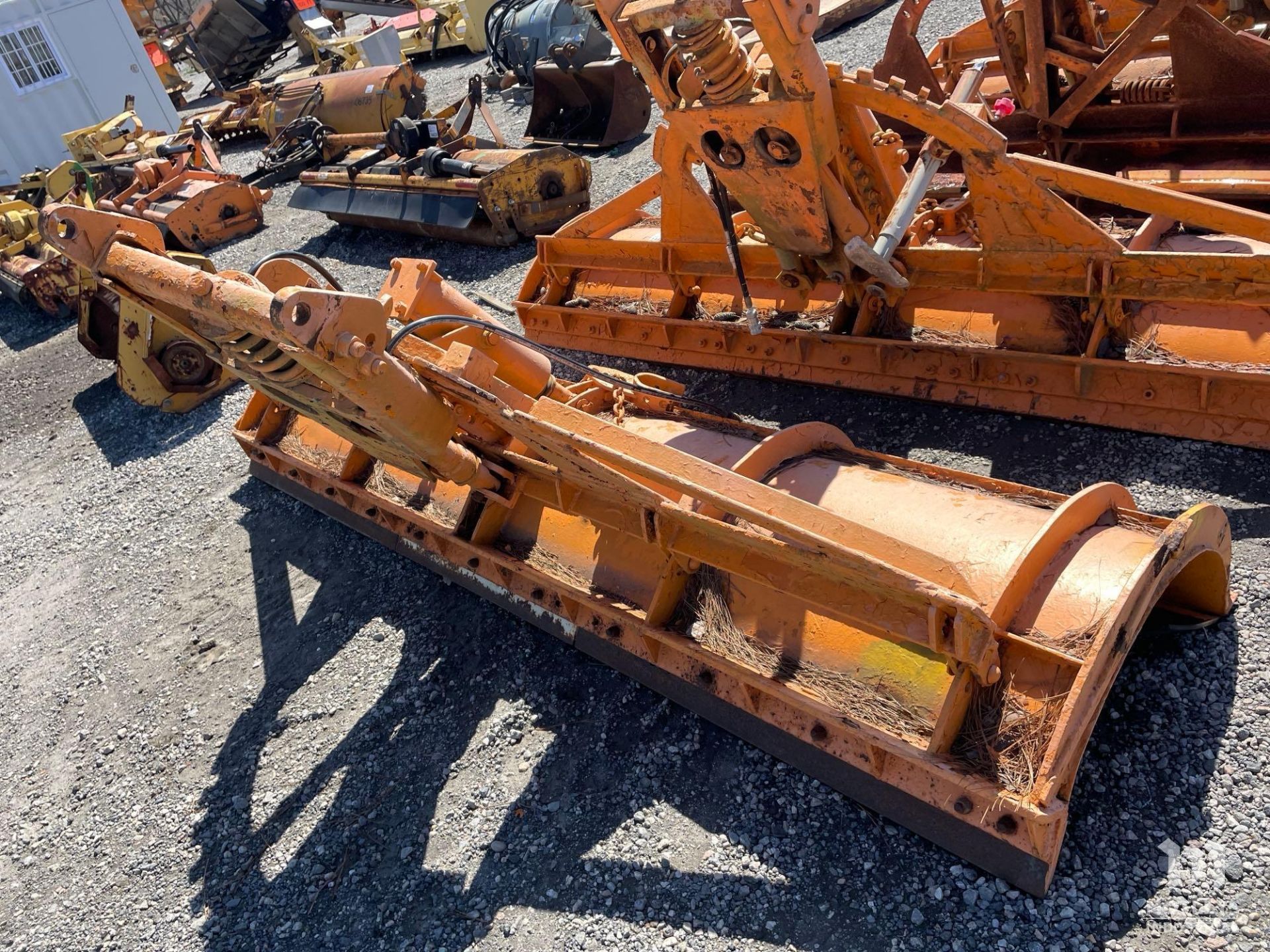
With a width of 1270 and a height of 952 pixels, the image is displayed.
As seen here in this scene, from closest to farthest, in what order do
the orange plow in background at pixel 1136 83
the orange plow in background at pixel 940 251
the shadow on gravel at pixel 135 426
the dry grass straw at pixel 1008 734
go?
the dry grass straw at pixel 1008 734 → the orange plow in background at pixel 940 251 → the orange plow in background at pixel 1136 83 → the shadow on gravel at pixel 135 426

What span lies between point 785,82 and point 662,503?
2.49 meters

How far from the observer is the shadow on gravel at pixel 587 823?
10.7 ft

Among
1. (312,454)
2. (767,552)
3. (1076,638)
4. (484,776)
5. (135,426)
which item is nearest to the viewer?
(1076,638)

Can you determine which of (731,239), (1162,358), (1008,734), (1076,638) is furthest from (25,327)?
(1076,638)

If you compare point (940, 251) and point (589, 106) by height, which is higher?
point (940, 251)

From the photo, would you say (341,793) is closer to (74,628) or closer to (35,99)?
(74,628)

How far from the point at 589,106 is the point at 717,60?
29.4ft

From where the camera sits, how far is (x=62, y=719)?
572 cm

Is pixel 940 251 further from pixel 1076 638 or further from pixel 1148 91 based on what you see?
pixel 1076 638

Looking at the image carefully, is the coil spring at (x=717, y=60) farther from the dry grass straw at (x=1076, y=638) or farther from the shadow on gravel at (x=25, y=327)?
the shadow on gravel at (x=25, y=327)

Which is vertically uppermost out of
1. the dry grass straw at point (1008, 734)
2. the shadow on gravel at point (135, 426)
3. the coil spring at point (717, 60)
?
the coil spring at point (717, 60)

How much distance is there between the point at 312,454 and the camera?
631 centimetres

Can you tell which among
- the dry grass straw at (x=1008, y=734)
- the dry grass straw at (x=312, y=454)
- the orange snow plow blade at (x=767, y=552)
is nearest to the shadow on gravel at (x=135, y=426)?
the dry grass straw at (x=312, y=454)

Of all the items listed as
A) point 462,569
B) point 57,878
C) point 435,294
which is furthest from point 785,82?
point 57,878
